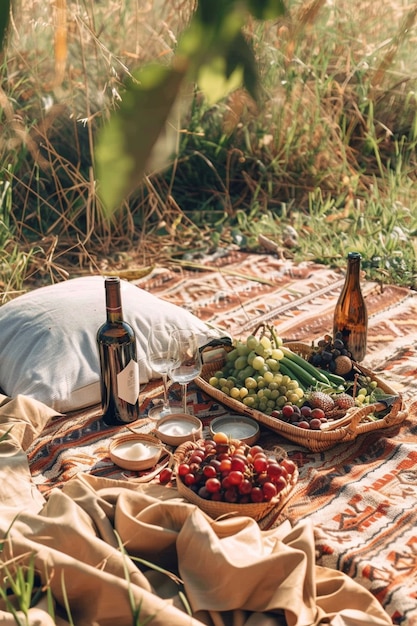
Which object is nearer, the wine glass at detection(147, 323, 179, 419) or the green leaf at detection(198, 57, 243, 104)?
the green leaf at detection(198, 57, 243, 104)

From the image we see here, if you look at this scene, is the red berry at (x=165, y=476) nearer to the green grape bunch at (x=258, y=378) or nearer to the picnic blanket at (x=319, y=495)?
the picnic blanket at (x=319, y=495)

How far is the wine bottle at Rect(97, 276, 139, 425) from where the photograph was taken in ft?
6.50

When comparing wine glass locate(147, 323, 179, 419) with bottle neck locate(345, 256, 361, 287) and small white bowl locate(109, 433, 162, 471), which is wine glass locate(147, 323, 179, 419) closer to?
small white bowl locate(109, 433, 162, 471)

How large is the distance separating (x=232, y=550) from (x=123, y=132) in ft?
4.17

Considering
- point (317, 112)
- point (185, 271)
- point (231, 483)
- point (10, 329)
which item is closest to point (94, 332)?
point (10, 329)

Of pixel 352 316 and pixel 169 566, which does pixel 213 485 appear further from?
pixel 352 316

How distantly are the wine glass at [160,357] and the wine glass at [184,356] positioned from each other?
0.01 meters

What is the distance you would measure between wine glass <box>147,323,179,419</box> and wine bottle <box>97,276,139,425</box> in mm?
61

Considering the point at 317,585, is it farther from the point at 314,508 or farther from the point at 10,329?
the point at 10,329

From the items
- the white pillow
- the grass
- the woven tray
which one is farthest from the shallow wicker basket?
the grass

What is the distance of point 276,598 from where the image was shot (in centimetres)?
139

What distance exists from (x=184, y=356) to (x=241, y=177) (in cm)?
271

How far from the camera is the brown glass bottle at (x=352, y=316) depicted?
2.36m

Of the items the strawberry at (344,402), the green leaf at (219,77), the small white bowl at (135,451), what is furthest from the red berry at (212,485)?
the green leaf at (219,77)
